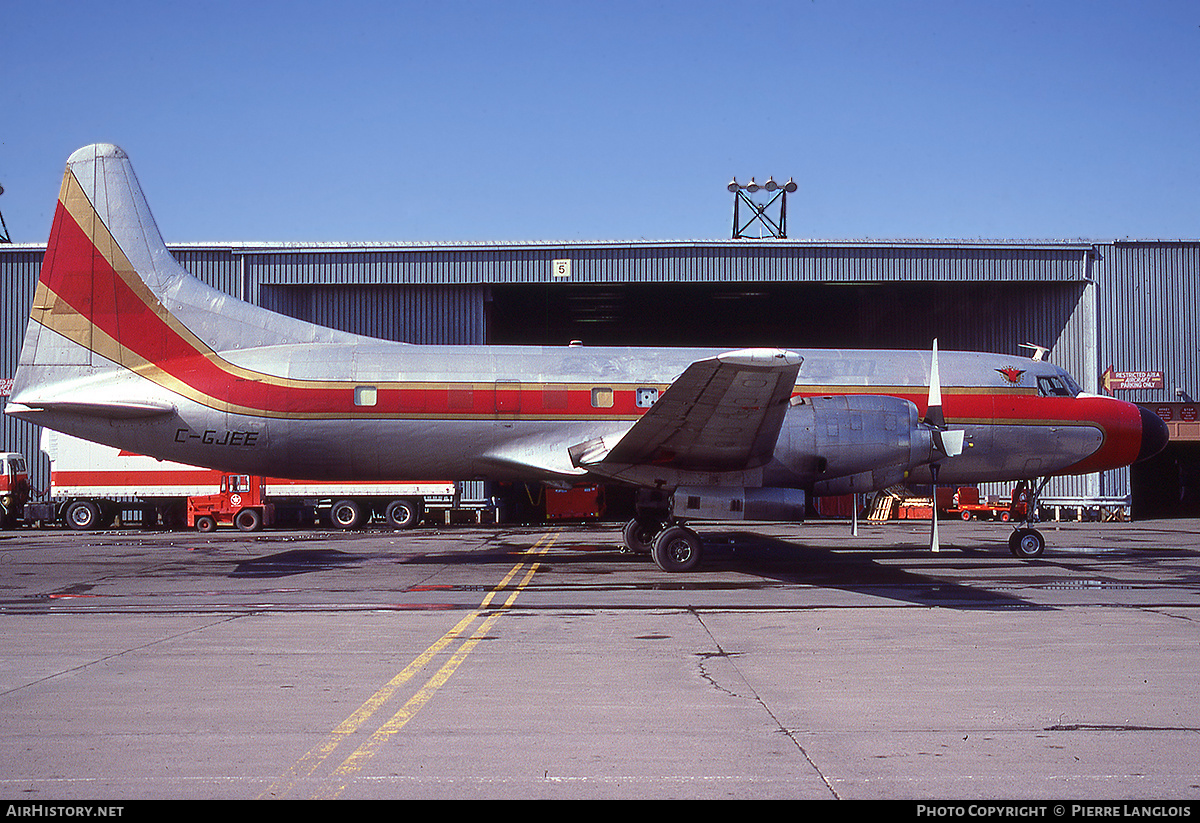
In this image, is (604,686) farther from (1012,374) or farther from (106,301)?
(1012,374)

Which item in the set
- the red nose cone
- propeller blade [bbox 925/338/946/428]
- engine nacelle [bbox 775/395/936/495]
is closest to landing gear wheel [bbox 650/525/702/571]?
engine nacelle [bbox 775/395/936/495]

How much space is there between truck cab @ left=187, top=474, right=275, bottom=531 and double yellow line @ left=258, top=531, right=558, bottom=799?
22.4 metres

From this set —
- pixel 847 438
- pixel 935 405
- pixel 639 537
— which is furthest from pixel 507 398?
pixel 935 405

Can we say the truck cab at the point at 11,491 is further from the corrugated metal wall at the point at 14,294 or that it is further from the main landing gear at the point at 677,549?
the main landing gear at the point at 677,549

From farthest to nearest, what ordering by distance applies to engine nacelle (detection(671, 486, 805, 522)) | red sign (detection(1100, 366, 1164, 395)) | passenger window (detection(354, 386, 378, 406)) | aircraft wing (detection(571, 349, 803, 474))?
red sign (detection(1100, 366, 1164, 395)) → passenger window (detection(354, 386, 378, 406)) → engine nacelle (detection(671, 486, 805, 522)) → aircraft wing (detection(571, 349, 803, 474))

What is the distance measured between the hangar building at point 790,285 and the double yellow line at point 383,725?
79.5 feet

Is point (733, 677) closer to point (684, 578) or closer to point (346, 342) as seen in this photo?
point (684, 578)

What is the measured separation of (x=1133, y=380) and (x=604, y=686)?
1386 inches

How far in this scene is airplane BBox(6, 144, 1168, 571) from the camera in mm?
15633

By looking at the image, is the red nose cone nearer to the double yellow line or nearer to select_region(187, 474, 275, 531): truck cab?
the double yellow line

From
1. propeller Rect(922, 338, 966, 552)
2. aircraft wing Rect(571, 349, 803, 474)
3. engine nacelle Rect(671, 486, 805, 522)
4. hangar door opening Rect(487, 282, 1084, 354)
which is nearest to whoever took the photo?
aircraft wing Rect(571, 349, 803, 474)

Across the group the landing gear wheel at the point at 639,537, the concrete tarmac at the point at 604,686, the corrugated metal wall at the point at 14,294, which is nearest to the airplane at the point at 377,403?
the concrete tarmac at the point at 604,686

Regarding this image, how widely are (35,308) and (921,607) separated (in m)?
16.2

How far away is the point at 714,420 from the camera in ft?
45.5
